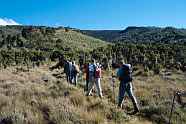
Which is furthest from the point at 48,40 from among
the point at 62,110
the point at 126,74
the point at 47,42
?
the point at 62,110

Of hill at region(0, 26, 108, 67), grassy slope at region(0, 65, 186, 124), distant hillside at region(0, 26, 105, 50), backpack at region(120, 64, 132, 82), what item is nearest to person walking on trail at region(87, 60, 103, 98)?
grassy slope at region(0, 65, 186, 124)

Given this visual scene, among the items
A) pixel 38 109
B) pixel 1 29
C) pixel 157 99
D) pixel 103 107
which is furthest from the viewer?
pixel 1 29

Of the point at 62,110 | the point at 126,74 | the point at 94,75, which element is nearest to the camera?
the point at 62,110

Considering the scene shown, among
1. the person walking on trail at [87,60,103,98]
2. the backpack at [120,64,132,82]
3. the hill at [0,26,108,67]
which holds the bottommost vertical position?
the hill at [0,26,108,67]

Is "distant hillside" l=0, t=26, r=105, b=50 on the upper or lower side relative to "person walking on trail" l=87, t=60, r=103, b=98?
lower

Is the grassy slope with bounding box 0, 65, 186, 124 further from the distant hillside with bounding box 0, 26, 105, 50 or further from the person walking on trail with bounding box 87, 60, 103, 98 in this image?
the distant hillside with bounding box 0, 26, 105, 50

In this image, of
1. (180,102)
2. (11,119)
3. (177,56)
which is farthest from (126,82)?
(177,56)

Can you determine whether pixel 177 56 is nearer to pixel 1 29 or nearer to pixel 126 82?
pixel 126 82

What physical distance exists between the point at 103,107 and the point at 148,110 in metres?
1.60

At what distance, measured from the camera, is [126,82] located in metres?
13.2

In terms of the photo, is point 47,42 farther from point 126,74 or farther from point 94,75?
point 126,74

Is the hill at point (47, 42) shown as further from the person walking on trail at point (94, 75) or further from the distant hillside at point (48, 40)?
the person walking on trail at point (94, 75)

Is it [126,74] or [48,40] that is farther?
[48,40]

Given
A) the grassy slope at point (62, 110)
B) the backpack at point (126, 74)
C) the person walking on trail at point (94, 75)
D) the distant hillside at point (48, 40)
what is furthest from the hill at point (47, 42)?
the backpack at point (126, 74)
